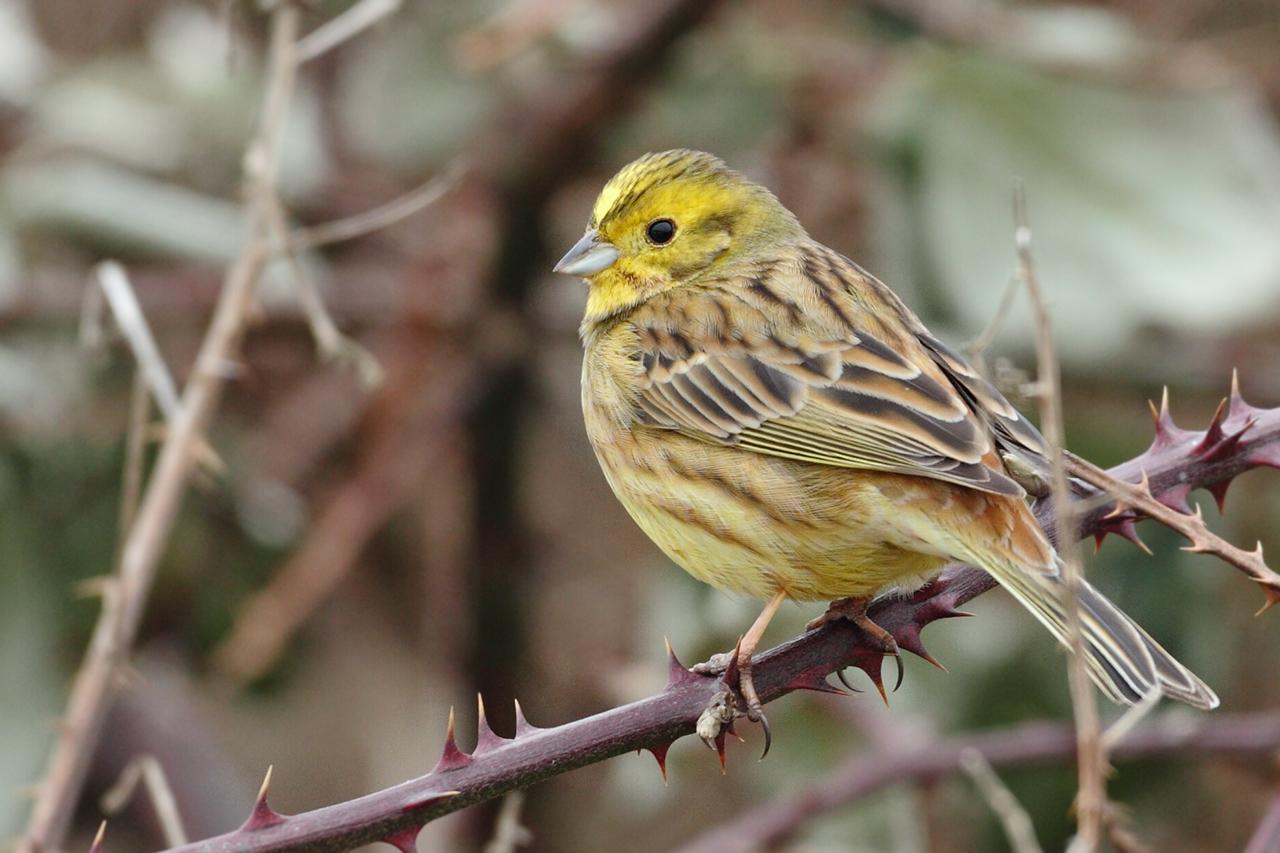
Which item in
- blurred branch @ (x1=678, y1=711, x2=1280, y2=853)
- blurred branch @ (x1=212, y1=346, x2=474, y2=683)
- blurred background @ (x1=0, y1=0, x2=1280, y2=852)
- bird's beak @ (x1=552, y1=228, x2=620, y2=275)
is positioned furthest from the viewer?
blurred branch @ (x1=212, y1=346, x2=474, y2=683)

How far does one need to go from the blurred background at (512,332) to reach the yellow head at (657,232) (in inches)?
34.6

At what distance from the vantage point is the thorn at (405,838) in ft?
7.47

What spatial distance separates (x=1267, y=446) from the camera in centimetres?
257

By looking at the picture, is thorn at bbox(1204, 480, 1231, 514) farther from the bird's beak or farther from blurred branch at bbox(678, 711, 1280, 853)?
the bird's beak

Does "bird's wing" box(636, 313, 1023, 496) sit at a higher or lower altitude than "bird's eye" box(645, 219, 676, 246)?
lower

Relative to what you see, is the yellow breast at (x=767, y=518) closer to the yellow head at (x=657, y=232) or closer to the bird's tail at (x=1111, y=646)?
the bird's tail at (x=1111, y=646)

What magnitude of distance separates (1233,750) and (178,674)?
3.24 meters

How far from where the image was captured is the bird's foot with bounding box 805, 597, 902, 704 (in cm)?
280

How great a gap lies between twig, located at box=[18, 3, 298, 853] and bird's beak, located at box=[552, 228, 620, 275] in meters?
0.69

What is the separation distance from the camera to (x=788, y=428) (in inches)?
130

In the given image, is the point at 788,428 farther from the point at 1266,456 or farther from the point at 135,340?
the point at 135,340

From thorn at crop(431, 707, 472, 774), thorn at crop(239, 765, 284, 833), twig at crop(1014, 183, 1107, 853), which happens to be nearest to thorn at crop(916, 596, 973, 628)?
twig at crop(1014, 183, 1107, 853)

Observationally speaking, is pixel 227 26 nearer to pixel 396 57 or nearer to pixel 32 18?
pixel 396 57

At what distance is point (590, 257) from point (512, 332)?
57.0 inches
